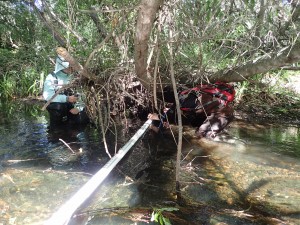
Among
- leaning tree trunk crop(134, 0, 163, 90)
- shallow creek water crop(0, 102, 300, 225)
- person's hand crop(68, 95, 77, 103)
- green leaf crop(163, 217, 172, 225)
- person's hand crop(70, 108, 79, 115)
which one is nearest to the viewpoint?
green leaf crop(163, 217, 172, 225)

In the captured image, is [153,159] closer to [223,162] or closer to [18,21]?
[223,162]

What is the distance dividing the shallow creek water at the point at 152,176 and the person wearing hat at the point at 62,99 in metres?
0.28

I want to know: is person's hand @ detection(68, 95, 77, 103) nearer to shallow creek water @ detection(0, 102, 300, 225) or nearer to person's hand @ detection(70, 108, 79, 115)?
person's hand @ detection(70, 108, 79, 115)

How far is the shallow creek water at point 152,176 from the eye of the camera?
2734mm

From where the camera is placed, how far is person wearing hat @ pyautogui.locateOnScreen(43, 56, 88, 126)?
4840mm

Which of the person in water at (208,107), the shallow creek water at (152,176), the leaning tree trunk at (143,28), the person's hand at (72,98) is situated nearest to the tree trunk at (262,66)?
the person in water at (208,107)

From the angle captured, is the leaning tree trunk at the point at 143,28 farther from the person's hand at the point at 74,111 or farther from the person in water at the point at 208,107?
the person's hand at the point at 74,111

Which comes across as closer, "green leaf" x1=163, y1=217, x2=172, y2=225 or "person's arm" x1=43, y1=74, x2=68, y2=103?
"green leaf" x1=163, y1=217, x2=172, y2=225

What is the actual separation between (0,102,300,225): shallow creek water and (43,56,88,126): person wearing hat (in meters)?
0.28

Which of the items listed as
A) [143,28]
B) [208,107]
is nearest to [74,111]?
[208,107]

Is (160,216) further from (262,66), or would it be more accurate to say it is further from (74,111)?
(74,111)

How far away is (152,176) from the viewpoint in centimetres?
355

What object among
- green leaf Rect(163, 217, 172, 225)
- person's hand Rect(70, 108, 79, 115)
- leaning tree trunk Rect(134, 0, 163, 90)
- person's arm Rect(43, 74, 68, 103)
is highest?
leaning tree trunk Rect(134, 0, 163, 90)

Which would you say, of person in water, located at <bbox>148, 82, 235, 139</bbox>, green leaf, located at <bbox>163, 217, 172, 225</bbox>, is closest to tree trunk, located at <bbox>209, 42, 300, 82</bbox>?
person in water, located at <bbox>148, 82, 235, 139</bbox>
